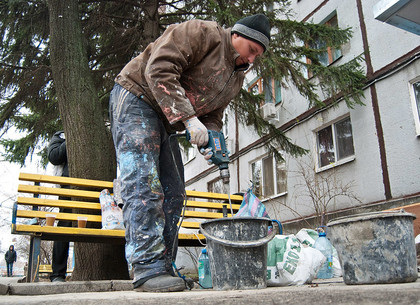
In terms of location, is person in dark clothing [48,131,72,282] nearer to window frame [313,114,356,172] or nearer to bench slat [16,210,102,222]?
bench slat [16,210,102,222]

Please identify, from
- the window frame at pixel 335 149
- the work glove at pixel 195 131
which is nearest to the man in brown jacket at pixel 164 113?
the work glove at pixel 195 131

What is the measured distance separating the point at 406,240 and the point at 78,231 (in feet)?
9.16

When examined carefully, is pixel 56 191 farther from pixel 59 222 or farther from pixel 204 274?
pixel 204 274

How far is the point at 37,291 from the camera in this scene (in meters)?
2.80

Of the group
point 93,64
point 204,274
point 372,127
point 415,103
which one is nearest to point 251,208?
point 204,274

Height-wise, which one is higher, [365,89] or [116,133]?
[365,89]

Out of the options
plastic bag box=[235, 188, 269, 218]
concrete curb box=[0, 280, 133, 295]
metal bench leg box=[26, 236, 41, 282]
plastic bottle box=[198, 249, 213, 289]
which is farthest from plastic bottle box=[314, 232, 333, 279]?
metal bench leg box=[26, 236, 41, 282]

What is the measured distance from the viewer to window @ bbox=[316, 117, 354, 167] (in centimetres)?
895

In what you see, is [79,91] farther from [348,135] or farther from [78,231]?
[348,135]

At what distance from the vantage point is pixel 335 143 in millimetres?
9242

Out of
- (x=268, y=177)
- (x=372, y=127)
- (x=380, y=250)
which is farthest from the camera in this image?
(x=268, y=177)

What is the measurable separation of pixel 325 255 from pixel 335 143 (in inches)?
230

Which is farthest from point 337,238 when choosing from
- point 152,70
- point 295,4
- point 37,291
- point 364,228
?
point 295,4

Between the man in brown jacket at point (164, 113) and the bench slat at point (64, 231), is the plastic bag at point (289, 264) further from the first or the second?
the bench slat at point (64, 231)
